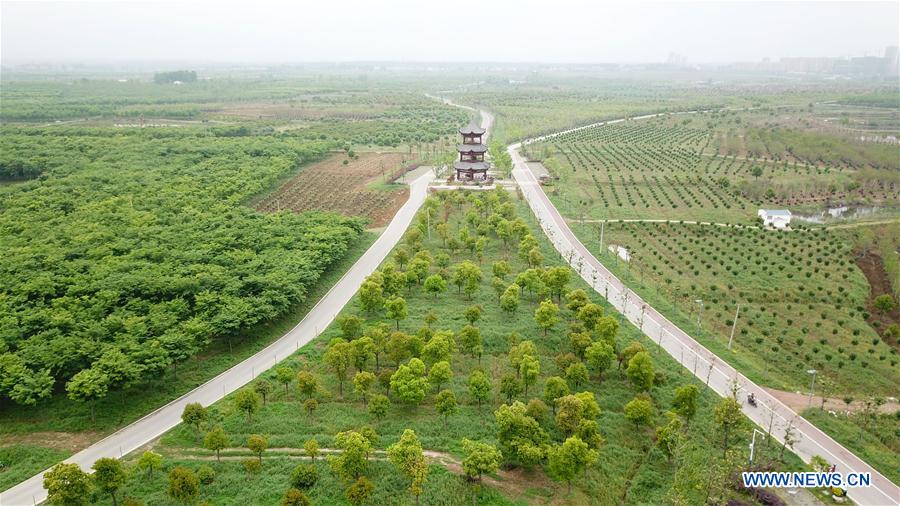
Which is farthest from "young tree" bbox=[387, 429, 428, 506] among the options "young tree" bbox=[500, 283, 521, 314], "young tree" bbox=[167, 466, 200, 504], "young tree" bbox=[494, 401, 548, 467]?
"young tree" bbox=[500, 283, 521, 314]

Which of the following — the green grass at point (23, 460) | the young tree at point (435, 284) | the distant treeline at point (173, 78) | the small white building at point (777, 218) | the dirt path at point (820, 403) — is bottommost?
the green grass at point (23, 460)

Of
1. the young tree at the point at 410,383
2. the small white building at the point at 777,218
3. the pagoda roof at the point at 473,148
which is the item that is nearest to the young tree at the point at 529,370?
the young tree at the point at 410,383

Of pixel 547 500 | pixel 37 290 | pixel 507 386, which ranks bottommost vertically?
pixel 547 500

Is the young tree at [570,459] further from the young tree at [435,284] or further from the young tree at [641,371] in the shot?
the young tree at [435,284]

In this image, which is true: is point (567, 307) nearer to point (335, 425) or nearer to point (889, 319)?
point (335, 425)

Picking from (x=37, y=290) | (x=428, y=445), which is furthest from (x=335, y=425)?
(x=37, y=290)

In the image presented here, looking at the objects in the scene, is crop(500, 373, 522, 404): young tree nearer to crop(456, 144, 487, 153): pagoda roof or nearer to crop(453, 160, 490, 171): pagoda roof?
crop(453, 160, 490, 171): pagoda roof
